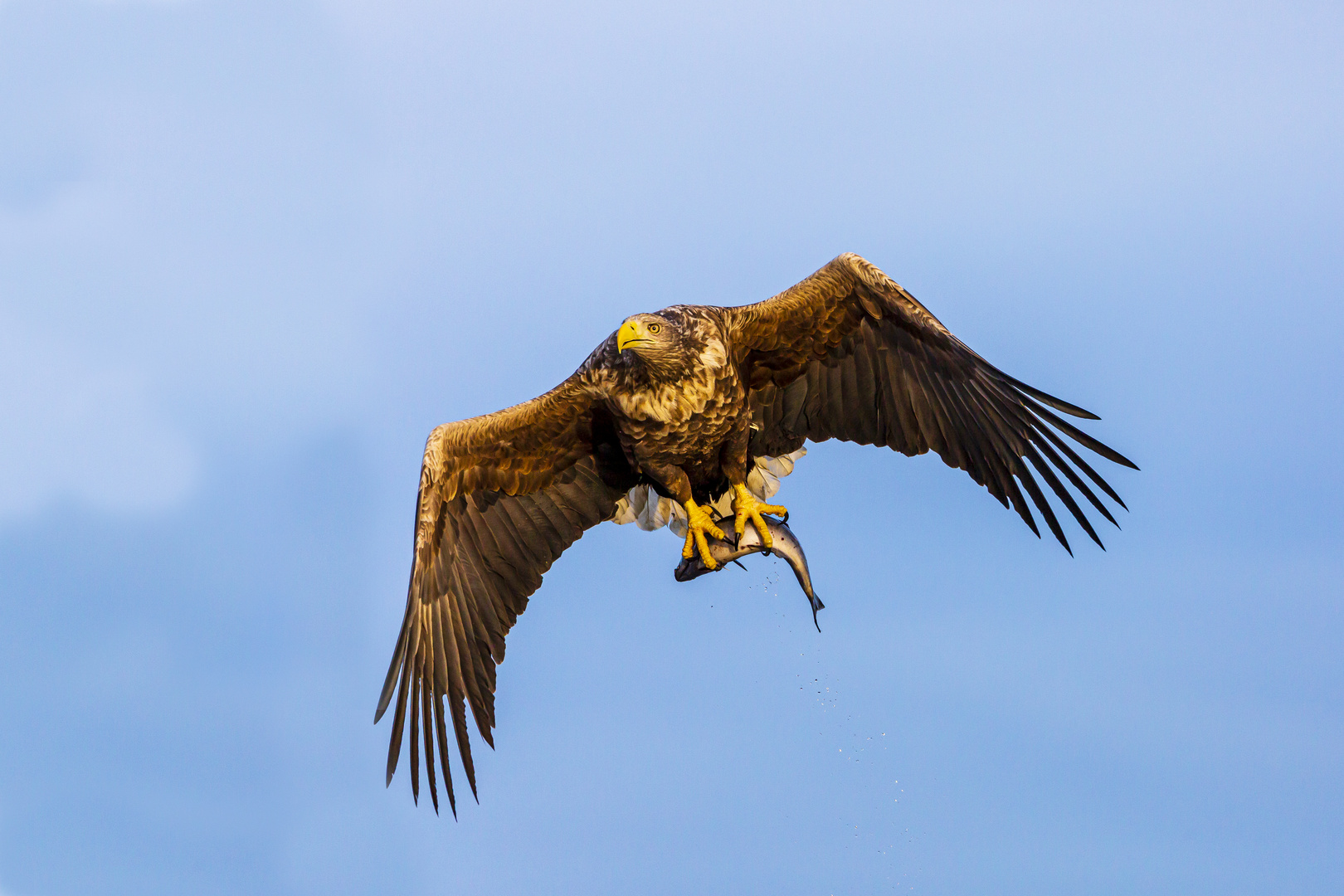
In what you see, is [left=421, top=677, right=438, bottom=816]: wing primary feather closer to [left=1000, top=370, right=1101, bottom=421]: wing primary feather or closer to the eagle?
the eagle

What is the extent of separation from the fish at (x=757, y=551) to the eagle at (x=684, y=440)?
6cm

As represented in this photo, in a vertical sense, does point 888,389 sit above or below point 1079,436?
above

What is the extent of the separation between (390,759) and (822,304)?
3160mm

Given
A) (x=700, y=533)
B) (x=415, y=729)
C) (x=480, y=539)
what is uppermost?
(x=480, y=539)

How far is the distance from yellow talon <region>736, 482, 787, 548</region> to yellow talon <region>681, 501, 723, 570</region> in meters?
0.12

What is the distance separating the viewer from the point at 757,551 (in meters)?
6.43

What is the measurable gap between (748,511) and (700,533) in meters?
0.29

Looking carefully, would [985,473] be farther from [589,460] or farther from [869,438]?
[589,460]

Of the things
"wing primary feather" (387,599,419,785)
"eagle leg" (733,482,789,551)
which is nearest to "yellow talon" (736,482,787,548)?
"eagle leg" (733,482,789,551)

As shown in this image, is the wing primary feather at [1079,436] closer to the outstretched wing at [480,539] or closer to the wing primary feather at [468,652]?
the outstretched wing at [480,539]

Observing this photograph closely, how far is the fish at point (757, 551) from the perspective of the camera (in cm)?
633

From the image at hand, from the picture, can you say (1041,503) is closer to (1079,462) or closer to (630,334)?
(1079,462)

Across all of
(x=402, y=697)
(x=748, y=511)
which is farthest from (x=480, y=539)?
(x=748, y=511)

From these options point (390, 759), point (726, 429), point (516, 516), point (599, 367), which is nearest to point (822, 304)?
point (726, 429)
